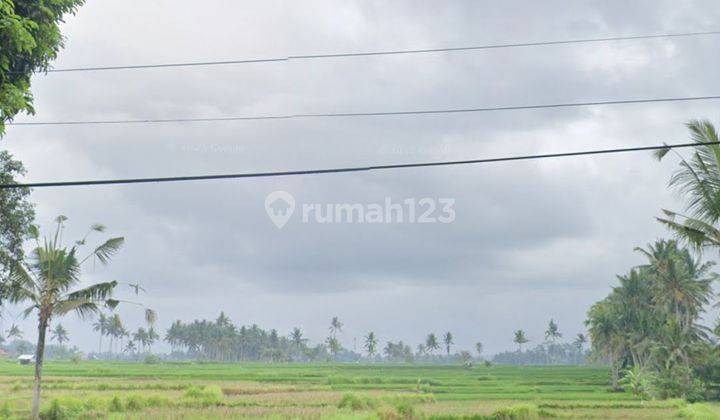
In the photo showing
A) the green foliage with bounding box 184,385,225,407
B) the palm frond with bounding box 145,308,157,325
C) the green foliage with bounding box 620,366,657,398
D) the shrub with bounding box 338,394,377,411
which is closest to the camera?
the palm frond with bounding box 145,308,157,325

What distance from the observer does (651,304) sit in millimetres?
47969

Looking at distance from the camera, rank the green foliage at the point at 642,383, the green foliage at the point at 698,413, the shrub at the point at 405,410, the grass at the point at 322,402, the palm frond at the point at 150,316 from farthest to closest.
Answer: the green foliage at the point at 642,383 → the shrub at the point at 405,410 → the green foliage at the point at 698,413 → the grass at the point at 322,402 → the palm frond at the point at 150,316

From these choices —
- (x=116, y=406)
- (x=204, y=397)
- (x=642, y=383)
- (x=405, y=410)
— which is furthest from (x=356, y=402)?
(x=642, y=383)

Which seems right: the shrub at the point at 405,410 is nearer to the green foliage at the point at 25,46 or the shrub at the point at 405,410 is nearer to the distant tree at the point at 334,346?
the green foliage at the point at 25,46

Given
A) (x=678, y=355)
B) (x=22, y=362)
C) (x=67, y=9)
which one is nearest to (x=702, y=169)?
(x=67, y=9)

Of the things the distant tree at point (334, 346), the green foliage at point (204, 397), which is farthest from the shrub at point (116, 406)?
the distant tree at point (334, 346)

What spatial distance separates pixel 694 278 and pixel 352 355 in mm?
134013

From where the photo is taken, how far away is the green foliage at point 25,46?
7.35 meters

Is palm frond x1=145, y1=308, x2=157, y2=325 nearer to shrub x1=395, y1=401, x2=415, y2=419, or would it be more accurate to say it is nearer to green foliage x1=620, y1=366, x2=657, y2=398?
shrub x1=395, y1=401, x2=415, y2=419

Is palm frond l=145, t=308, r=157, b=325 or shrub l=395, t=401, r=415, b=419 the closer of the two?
palm frond l=145, t=308, r=157, b=325

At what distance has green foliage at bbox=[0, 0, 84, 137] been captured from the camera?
7.35 meters

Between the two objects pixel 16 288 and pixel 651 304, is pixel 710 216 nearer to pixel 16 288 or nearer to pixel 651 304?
pixel 16 288

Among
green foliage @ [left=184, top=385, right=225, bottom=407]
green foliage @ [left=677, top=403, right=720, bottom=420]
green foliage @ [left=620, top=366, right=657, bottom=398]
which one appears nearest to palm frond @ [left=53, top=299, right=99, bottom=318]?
green foliage @ [left=184, top=385, right=225, bottom=407]

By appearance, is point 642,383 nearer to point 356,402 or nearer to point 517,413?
point 517,413
